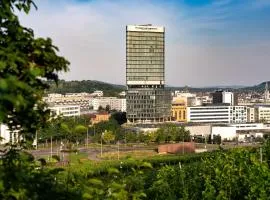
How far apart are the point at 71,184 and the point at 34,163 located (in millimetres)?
357

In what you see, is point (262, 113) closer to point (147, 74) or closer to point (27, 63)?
point (147, 74)

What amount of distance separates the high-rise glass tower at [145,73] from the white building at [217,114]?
2178 centimetres

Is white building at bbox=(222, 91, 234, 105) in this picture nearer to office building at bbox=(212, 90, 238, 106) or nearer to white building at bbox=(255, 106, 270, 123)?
office building at bbox=(212, 90, 238, 106)

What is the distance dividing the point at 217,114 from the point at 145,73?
31.6m

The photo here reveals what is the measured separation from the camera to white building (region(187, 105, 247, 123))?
104188mm

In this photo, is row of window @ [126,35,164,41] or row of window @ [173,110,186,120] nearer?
row of window @ [126,35,164,41]

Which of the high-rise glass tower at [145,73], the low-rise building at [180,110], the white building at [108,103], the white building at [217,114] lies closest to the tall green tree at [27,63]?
the high-rise glass tower at [145,73]

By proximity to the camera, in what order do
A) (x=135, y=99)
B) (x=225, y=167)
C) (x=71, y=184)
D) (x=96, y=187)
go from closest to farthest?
(x=96, y=187) → (x=71, y=184) → (x=225, y=167) → (x=135, y=99)

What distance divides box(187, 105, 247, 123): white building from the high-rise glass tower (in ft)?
71.5

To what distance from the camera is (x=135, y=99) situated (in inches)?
3216

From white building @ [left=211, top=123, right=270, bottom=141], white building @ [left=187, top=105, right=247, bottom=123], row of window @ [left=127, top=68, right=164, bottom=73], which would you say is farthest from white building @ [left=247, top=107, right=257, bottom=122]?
row of window @ [left=127, top=68, right=164, bottom=73]

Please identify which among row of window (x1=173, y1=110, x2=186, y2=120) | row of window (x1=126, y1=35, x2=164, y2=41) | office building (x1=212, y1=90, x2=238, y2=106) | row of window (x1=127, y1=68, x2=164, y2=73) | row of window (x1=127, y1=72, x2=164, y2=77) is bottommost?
row of window (x1=173, y1=110, x2=186, y2=120)

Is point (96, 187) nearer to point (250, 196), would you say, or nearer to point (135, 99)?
point (250, 196)

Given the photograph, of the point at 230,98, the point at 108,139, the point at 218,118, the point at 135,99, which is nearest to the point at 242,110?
the point at 218,118
